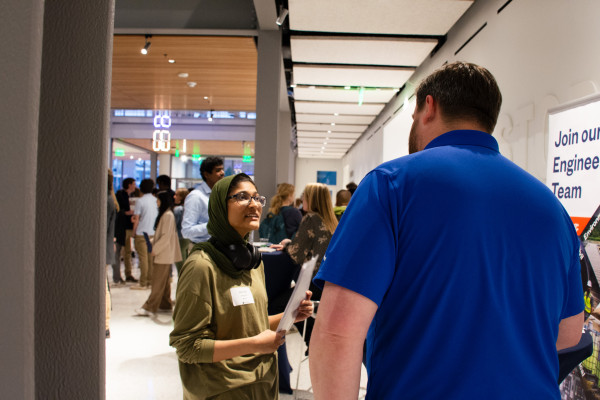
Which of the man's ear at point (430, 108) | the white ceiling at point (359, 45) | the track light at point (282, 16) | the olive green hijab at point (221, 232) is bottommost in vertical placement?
the olive green hijab at point (221, 232)

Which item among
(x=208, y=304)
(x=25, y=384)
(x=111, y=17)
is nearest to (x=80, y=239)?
(x=25, y=384)

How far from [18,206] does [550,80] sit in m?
3.86

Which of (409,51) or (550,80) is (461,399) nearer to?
(550,80)

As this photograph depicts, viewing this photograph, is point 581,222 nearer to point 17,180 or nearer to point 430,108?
point 430,108

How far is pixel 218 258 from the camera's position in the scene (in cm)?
157

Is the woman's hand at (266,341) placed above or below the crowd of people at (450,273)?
below

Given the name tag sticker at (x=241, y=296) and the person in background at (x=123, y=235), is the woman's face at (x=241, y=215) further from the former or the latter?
the person in background at (x=123, y=235)

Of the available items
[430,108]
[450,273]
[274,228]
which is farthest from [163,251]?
[450,273]

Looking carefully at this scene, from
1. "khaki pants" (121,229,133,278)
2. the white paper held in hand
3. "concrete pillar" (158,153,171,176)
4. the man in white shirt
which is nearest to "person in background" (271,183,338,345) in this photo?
the man in white shirt

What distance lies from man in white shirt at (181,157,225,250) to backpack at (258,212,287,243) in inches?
50.7

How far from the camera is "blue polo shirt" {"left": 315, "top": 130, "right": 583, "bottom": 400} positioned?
84cm

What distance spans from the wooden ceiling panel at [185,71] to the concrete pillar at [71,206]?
5.17m

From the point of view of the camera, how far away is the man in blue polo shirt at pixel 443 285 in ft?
2.75

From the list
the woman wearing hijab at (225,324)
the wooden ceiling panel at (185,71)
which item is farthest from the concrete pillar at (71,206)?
the wooden ceiling panel at (185,71)
